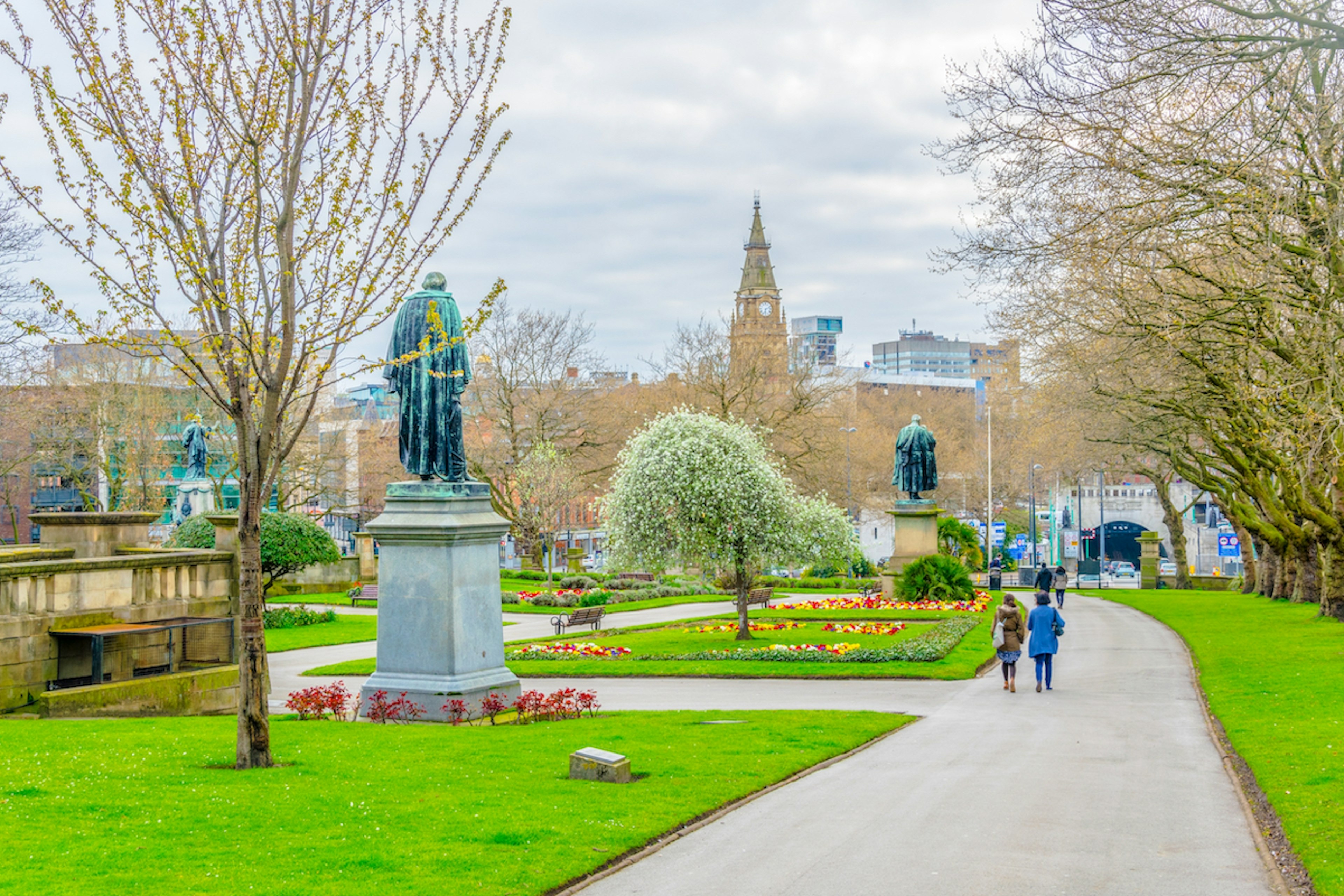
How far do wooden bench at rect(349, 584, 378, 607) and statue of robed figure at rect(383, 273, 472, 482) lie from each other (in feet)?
84.3

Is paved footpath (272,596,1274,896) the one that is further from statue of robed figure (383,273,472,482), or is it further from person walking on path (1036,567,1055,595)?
person walking on path (1036,567,1055,595)

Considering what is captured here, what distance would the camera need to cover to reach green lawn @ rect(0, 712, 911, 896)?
22.7 feet

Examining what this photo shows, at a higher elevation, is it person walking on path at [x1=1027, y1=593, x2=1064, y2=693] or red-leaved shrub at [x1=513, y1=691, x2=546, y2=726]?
person walking on path at [x1=1027, y1=593, x2=1064, y2=693]

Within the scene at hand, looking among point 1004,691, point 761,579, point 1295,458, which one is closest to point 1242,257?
point 1295,458

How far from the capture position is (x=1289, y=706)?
583 inches

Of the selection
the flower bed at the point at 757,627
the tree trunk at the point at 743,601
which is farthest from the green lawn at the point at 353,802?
the flower bed at the point at 757,627

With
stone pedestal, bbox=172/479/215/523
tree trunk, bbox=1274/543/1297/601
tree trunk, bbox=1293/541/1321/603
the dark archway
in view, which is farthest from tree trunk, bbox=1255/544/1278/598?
the dark archway

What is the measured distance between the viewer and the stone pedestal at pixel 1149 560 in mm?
54094

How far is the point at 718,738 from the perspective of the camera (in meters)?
12.7

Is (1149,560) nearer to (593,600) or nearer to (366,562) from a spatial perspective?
(593,600)

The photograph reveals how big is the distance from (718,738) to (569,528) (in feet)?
213

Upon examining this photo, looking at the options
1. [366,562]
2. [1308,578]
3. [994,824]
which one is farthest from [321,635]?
[1308,578]

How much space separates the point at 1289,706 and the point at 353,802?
38.6ft

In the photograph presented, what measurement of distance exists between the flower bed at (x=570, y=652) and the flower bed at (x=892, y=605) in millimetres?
10244
